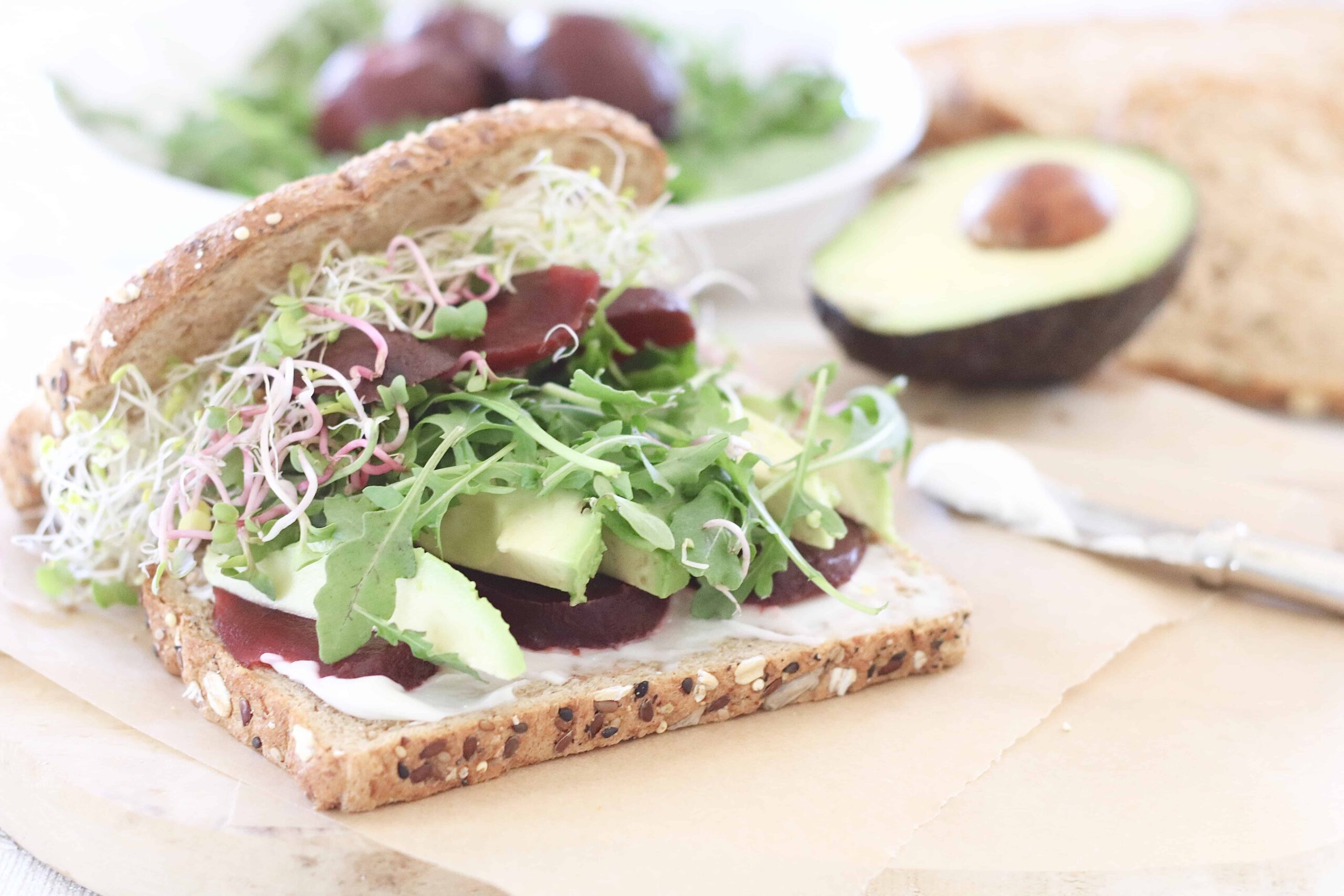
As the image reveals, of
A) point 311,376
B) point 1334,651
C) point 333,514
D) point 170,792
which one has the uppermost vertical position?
point 311,376

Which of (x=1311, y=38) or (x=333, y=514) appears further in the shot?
(x=1311, y=38)

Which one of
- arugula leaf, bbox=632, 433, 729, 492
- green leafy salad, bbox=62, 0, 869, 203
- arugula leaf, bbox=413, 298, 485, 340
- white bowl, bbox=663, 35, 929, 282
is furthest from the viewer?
green leafy salad, bbox=62, 0, 869, 203

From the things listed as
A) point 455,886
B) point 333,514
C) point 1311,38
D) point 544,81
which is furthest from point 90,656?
point 1311,38

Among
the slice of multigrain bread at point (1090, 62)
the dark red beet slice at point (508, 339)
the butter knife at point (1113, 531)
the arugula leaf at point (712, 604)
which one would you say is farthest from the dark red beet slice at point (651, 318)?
the slice of multigrain bread at point (1090, 62)

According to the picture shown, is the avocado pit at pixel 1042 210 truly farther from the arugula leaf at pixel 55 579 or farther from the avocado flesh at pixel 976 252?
the arugula leaf at pixel 55 579

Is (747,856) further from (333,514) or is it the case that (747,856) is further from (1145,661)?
(1145,661)

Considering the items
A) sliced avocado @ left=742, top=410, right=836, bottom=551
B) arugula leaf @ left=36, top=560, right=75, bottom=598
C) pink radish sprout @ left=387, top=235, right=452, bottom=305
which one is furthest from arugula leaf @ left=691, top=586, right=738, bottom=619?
arugula leaf @ left=36, top=560, right=75, bottom=598

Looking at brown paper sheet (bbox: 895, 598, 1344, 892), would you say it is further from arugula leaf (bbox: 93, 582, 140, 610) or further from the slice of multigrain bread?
the slice of multigrain bread
